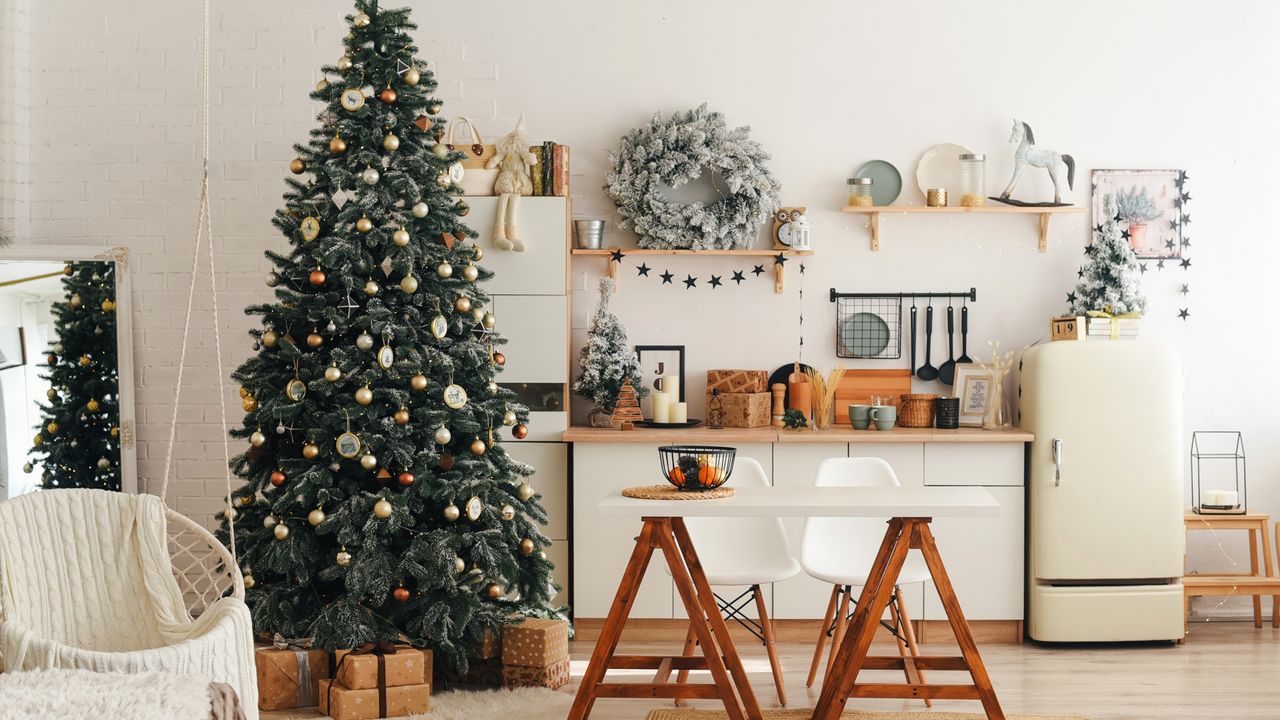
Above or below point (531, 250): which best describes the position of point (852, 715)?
below

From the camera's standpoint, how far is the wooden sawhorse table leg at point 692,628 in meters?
3.23

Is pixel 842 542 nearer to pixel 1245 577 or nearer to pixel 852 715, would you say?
pixel 852 715

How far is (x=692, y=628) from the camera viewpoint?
11.0 feet

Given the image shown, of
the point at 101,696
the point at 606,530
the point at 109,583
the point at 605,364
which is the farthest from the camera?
the point at 605,364

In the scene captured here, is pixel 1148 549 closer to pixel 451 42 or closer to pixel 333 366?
pixel 333 366

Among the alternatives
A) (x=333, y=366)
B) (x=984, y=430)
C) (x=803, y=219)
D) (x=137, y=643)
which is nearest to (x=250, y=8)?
(x=333, y=366)

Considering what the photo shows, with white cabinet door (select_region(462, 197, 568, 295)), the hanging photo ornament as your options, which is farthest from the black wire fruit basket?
the hanging photo ornament

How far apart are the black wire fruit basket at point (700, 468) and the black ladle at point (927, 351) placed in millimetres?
1864

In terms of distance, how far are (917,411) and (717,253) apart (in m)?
1.09

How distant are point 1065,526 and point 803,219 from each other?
1.67m

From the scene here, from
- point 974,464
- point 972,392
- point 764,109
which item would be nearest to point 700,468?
Result: point 974,464

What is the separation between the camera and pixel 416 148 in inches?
154

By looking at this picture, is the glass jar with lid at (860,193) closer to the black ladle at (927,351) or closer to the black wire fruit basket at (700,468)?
the black ladle at (927,351)

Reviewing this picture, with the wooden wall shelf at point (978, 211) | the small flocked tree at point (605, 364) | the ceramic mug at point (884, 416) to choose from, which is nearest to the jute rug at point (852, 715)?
the ceramic mug at point (884, 416)
